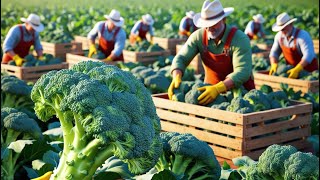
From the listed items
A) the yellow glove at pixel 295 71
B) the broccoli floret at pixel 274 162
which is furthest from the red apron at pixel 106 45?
the broccoli floret at pixel 274 162

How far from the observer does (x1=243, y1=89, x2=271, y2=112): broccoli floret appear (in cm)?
593

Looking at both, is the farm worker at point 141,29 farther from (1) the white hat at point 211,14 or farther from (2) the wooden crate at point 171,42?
(1) the white hat at point 211,14

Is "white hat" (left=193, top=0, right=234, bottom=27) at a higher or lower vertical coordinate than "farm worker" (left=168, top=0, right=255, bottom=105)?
higher

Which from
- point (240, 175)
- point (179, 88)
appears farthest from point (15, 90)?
point (240, 175)

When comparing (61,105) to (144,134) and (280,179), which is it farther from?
(280,179)

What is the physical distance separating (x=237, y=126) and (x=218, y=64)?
1.04m

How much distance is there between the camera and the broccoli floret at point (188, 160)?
3967mm

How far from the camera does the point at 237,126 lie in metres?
5.61

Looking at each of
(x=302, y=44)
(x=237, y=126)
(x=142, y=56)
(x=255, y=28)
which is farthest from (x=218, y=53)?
(x=255, y=28)

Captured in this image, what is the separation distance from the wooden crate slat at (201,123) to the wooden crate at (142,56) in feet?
16.2

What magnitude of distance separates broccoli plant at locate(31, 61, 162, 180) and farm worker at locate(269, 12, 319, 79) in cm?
525

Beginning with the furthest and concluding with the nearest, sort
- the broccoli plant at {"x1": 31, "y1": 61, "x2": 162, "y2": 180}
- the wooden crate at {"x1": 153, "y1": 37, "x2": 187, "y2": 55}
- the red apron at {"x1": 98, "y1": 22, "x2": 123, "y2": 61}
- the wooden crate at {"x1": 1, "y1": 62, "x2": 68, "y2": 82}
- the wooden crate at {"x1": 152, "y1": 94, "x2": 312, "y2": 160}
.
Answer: the wooden crate at {"x1": 153, "y1": 37, "x2": 187, "y2": 55} → the red apron at {"x1": 98, "y1": 22, "x2": 123, "y2": 61} → the wooden crate at {"x1": 1, "y1": 62, "x2": 68, "y2": 82} → the wooden crate at {"x1": 152, "y1": 94, "x2": 312, "y2": 160} → the broccoli plant at {"x1": 31, "y1": 61, "x2": 162, "y2": 180}

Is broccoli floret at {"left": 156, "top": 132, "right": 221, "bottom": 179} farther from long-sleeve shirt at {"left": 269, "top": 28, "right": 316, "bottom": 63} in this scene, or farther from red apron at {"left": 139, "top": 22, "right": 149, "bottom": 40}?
red apron at {"left": 139, "top": 22, "right": 149, "bottom": 40}

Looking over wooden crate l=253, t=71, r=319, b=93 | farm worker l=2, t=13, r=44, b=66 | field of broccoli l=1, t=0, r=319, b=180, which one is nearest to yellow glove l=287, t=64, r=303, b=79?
wooden crate l=253, t=71, r=319, b=93
